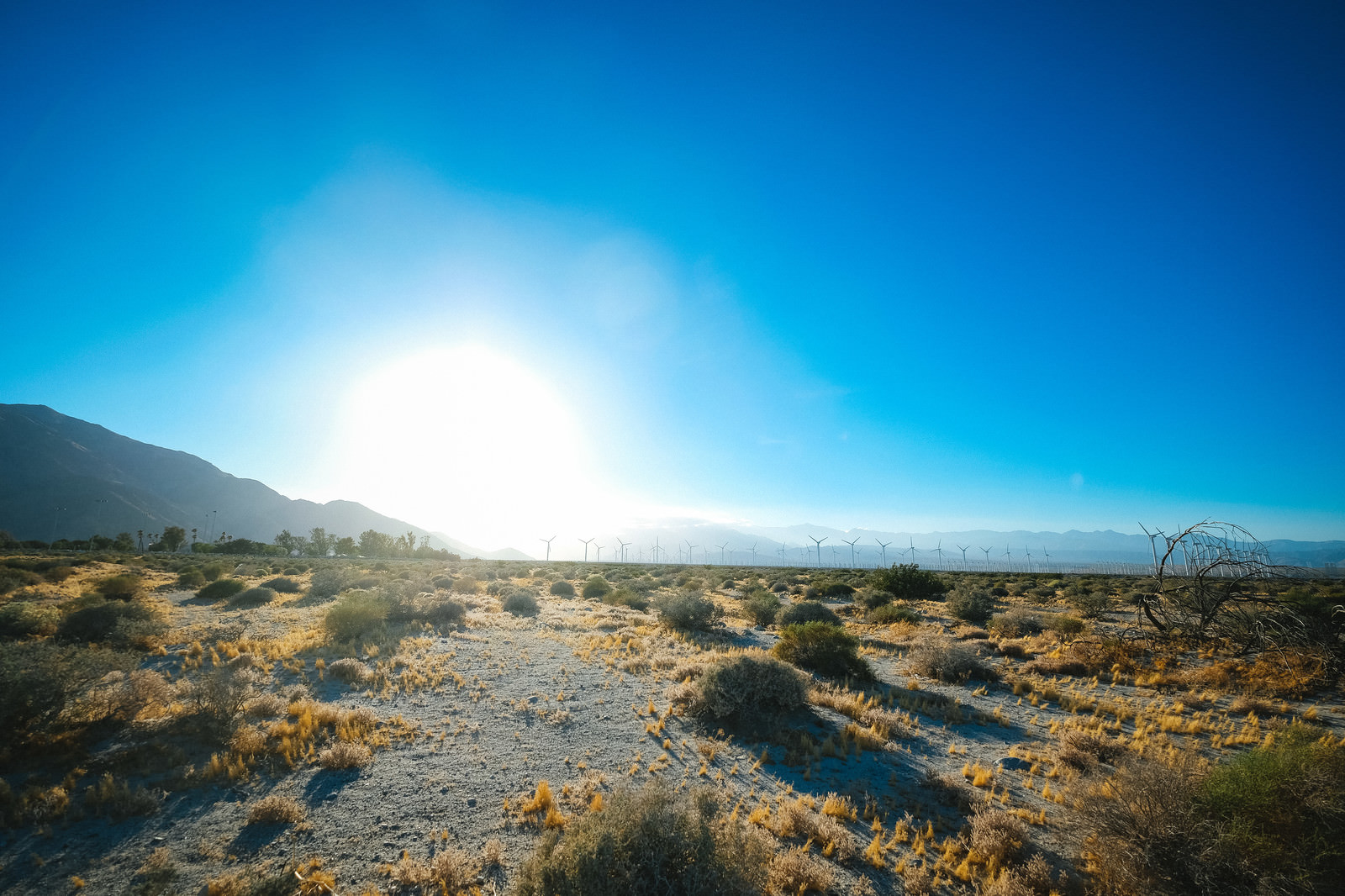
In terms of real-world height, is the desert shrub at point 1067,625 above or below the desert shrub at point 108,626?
below

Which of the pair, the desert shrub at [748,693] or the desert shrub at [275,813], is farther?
the desert shrub at [748,693]

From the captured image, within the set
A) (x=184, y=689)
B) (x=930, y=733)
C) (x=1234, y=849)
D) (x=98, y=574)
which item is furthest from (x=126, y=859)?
(x=98, y=574)

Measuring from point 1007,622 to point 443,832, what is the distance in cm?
2586

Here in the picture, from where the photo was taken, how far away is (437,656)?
16562 mm

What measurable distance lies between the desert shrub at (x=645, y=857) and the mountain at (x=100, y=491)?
177 meters

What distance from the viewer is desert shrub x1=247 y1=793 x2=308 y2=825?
7.08 m

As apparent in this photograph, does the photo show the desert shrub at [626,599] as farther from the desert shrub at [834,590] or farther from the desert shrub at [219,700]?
the desert shrub at [219,700]

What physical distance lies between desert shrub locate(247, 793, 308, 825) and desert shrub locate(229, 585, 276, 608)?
80.9ft

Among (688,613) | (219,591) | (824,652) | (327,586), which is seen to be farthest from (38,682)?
(327,586)

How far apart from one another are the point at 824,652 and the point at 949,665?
14.4ft

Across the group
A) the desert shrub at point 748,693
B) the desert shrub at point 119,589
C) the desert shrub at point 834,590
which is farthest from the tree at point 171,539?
the desert shrub at point 748,693

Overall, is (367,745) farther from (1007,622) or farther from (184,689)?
(1007,622)

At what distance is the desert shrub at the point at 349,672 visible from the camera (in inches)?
536

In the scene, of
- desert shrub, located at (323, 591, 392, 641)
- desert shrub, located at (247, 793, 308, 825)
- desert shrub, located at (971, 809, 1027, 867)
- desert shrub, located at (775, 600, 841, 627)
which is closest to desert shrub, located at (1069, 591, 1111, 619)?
desert shrub, located at (775, 600, 841, 627)
